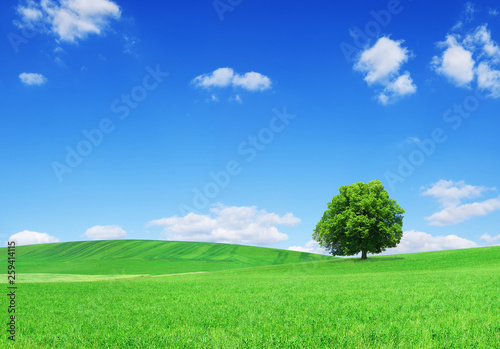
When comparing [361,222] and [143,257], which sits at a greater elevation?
[361,222]

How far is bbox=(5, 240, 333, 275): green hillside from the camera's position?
279ft

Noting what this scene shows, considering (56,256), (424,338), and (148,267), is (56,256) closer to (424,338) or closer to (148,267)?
(148,267)

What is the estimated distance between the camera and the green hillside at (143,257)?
85.2 meters

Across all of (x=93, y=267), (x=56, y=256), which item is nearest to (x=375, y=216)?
(x=93, y=267)

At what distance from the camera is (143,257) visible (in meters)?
106


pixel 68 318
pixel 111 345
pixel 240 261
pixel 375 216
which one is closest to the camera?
pixel 111 345

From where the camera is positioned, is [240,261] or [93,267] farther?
[240,261]

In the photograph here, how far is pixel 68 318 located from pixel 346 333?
9.80 meters

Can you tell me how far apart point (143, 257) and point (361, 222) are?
252 ft

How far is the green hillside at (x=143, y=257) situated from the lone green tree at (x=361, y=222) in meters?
39.1

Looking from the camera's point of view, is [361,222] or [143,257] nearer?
[361,222]

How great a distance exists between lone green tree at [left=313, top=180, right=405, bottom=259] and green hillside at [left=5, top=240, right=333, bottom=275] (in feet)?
128

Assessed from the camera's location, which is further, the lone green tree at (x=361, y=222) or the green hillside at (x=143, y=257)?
the green hillside at (x=143, y=257)

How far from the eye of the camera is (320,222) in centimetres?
5538
